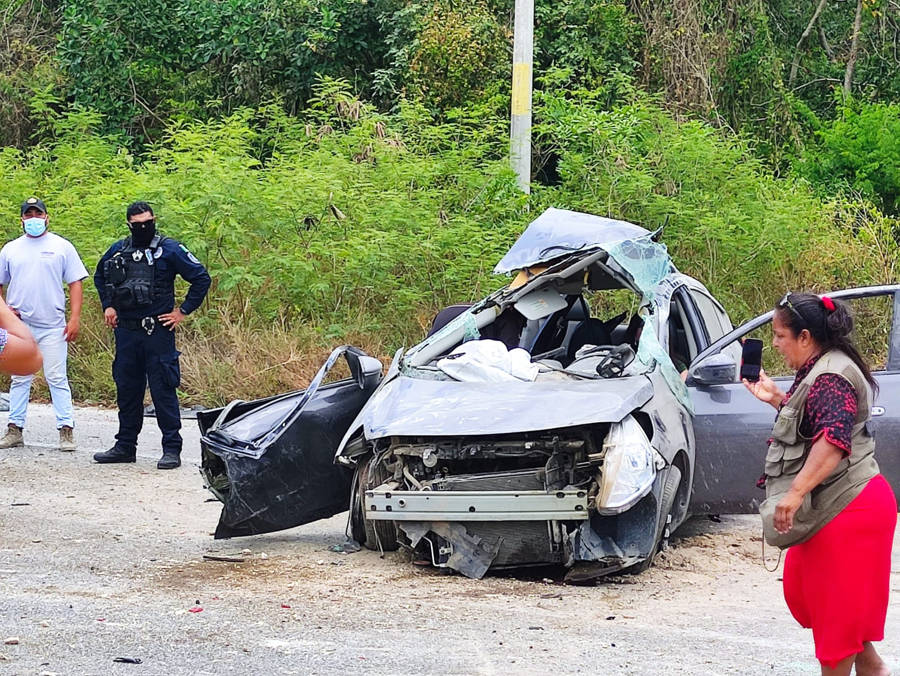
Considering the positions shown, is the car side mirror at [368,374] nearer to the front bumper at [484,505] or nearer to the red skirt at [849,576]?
the front bumper at [484,505]

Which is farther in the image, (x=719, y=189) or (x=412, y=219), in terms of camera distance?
(x=719, y=189)

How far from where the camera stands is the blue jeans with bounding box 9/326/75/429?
10.2 m

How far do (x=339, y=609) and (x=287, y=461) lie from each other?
1.32 metres

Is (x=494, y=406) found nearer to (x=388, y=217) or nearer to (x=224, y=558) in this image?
(x=224, y=558)

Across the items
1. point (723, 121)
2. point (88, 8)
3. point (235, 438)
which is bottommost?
point (235, 438)

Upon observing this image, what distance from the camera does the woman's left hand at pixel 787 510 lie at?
4320mm

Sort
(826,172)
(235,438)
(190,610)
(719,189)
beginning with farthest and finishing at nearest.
Result: (826,172), (719,189), (235,438), (190,610)

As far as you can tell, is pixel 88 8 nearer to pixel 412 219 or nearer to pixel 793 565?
pixel 412 219

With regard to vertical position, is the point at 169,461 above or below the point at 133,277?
below

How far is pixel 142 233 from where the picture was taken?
381 inches

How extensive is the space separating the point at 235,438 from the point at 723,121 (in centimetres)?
1455

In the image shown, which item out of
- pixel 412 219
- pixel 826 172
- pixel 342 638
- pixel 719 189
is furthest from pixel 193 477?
pixel 826 172

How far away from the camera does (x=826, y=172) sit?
18.5 m

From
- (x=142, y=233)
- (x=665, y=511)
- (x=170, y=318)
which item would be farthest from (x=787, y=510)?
(x=142, y=233)
